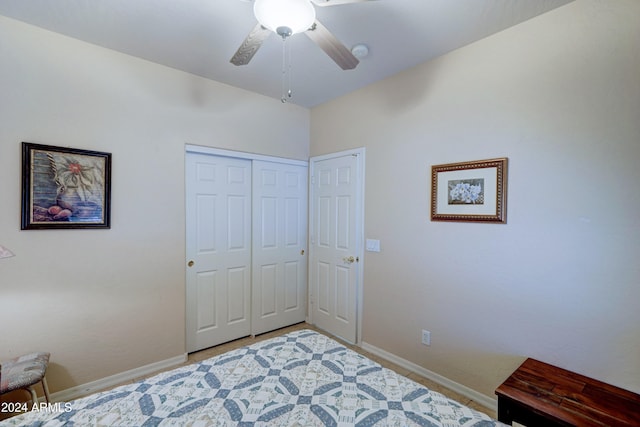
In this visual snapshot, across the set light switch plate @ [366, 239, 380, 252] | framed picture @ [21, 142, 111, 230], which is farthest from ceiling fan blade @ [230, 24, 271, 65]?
light switch plate @ [366, 239, 380, 252]

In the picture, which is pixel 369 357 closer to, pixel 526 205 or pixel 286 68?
pixel 526 205

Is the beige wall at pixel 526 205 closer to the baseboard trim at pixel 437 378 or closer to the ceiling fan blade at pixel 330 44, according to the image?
the baseboard trim at pixel 437 378

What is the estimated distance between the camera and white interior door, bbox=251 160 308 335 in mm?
3170

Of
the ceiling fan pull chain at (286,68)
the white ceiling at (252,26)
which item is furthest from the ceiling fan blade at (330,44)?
the ceiling fan pull chain at (286,68)

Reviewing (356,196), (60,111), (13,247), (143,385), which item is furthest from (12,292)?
(356,196)

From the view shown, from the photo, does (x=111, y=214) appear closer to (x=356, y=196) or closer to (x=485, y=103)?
(x=356, y=196)

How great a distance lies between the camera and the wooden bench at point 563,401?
1.35 metres

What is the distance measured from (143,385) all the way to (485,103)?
262cm

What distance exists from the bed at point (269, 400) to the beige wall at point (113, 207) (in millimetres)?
1196

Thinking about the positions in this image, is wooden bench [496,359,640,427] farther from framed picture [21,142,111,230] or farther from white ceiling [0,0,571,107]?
framed picture [21,142,111,230]

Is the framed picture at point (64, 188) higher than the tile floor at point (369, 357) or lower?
higher

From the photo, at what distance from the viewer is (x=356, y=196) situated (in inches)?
115

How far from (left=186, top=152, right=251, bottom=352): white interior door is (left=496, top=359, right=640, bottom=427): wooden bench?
2375 millimetres

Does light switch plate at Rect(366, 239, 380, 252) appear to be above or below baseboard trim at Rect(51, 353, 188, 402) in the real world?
above
